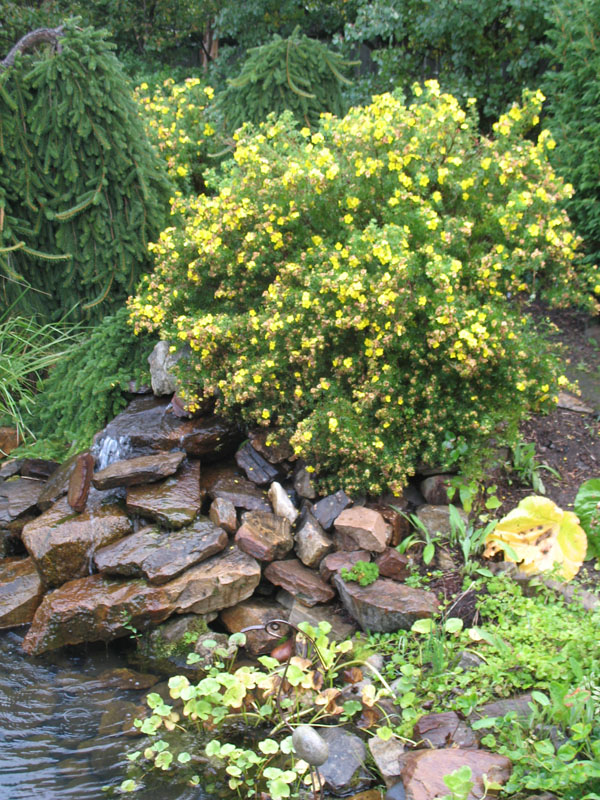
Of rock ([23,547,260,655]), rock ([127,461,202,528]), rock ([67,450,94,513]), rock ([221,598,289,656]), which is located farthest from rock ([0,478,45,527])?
rock ([221,598,289,656])

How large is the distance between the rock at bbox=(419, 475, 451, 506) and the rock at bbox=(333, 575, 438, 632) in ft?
2.02

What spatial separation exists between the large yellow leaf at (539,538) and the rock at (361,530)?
0.57 meters

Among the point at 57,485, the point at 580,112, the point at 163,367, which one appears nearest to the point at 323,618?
the point at 57,485

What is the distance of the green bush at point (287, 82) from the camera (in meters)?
6.23

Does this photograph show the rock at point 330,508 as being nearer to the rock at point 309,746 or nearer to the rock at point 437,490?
the rock at point 437,490

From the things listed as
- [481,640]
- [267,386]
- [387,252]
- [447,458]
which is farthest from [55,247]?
[481,640]

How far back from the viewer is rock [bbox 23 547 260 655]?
3.90m

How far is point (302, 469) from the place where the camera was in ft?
14.6

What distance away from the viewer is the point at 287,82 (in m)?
6.23

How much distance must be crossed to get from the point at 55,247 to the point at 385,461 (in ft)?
11.6

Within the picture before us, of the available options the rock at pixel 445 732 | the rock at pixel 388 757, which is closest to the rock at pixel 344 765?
the rock at pixel 388 757

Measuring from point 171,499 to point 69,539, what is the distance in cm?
65

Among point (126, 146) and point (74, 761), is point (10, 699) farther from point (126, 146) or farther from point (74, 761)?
point (126, 146)

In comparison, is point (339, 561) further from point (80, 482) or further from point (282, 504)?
point (80, 482)
